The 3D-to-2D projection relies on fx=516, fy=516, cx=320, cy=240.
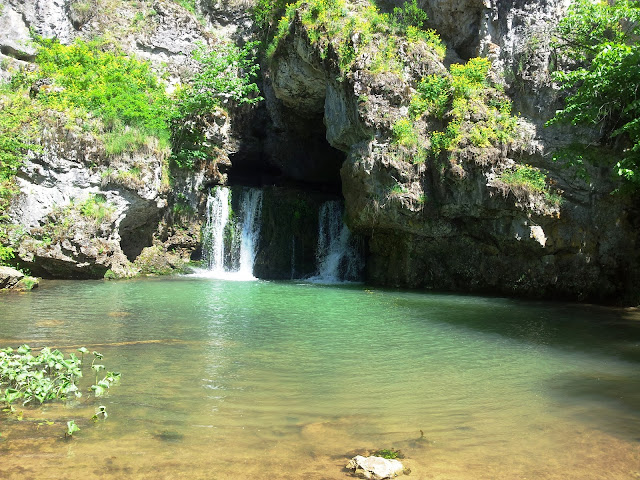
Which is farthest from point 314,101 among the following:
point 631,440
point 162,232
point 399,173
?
point 631,440

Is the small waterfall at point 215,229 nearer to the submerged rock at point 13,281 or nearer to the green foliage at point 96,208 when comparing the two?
the green foliage at point 96,208

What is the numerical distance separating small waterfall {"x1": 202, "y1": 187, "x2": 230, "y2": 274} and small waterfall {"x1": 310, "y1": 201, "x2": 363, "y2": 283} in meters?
3.79

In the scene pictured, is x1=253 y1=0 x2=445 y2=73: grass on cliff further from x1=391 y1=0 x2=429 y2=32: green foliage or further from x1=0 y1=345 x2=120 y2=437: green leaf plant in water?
x1=0 y1=345 x2=120 y2=437: green leaf plant in water

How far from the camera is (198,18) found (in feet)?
82.4

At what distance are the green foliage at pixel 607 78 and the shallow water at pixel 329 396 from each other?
3.73 metres

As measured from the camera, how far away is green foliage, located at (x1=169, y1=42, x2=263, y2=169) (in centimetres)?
1992

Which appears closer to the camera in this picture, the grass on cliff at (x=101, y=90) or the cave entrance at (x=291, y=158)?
the grass on cliff at (x=101, y=90)

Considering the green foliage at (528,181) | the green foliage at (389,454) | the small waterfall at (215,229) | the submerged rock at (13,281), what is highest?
the green foliage at (528,181)

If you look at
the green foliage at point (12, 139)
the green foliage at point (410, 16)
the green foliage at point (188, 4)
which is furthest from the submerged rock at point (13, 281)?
the green foliage at point (188, 4)

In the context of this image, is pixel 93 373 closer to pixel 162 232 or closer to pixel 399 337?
pixel 399 337

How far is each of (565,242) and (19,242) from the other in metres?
15.7

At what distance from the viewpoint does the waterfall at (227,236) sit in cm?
2028

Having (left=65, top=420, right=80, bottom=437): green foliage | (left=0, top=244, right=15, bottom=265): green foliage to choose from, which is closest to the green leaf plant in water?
(left=65, top=420, right=80, bottom=437): green foliage

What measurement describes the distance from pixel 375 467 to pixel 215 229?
17705 mm
